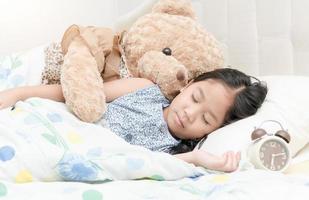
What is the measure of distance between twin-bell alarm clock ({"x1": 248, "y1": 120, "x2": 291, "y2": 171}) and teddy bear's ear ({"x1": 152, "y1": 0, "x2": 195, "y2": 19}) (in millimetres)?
593

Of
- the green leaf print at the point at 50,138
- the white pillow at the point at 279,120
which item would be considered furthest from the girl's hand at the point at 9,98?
the white pillow at the point at 279,120

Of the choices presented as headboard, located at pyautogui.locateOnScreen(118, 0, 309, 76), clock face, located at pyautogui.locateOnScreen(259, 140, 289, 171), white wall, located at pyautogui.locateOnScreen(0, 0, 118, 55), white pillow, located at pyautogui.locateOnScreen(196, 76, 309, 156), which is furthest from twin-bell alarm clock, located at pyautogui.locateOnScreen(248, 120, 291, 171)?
white wall, located at pyautogui.locateOnScreen(0, 0, 118, 55)

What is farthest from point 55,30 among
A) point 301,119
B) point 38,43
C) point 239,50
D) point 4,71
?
point 301,119

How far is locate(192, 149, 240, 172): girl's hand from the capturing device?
120cm

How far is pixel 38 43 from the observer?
2.06 m

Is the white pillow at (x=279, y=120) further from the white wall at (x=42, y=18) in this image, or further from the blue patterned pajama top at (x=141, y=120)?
the white wall at (x=42, y=18)

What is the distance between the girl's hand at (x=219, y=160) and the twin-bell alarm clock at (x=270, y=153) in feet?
0.13

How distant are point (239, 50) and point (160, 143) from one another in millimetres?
512

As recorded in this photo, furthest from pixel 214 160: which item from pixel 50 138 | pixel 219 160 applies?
pixel 50 138

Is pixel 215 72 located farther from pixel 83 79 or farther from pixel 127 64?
pixel 83 79

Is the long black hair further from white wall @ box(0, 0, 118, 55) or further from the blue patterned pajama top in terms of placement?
white wall @ box(0, 0, 118, 55)

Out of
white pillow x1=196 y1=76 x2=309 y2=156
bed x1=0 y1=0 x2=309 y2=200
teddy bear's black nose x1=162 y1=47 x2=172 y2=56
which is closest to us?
bed x1=0 y1=0 x2=309 y2=200

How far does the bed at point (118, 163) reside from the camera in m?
0.98

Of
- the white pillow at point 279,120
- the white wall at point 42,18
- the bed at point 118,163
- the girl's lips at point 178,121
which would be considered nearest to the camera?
the bed at point 118,163
